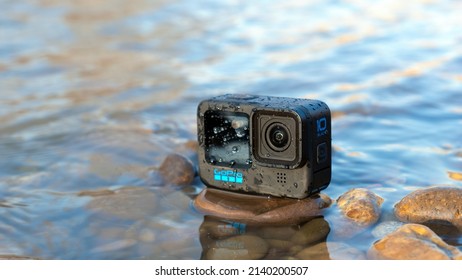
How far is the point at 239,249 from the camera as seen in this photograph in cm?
489

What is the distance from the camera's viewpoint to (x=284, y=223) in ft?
16.9

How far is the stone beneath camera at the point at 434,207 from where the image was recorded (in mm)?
5004

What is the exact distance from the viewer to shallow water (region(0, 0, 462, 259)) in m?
5.47

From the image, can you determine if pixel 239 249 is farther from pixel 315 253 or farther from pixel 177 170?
pixel 177 170

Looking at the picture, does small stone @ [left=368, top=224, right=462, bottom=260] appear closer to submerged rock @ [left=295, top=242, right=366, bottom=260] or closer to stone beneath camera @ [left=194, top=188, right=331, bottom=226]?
submerged rock @ [left=295, top=242, right=366, bottom=260]

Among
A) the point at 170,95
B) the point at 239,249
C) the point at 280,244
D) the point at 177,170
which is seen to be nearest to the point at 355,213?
the point at 280,244

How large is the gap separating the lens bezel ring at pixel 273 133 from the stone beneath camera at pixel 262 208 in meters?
0.39

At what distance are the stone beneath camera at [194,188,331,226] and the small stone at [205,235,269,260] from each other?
220 millimetres

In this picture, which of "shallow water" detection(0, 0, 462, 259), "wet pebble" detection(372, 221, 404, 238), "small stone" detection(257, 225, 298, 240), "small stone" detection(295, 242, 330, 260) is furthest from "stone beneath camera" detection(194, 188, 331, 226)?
"wet pebble" detection(372, 221, 404, 238)

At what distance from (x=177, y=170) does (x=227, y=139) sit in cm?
88

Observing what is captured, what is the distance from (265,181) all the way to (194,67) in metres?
4.62

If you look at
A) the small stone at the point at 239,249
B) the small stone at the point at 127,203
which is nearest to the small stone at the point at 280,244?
the small stone at the point at 239,249

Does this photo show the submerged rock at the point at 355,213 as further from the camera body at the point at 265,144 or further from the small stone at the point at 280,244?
the small stone at the point at 280,244
